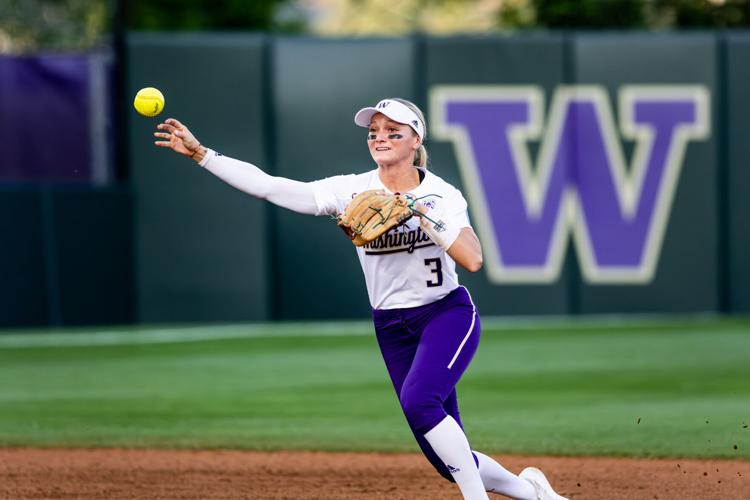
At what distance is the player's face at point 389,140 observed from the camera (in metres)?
5.79

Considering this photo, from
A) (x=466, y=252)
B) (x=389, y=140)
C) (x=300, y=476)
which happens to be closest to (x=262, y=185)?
(x=389, y=140)

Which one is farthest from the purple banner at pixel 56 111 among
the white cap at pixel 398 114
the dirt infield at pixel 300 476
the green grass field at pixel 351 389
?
the white cap at pixel 398 114

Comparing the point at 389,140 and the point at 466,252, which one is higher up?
the point at 389,140

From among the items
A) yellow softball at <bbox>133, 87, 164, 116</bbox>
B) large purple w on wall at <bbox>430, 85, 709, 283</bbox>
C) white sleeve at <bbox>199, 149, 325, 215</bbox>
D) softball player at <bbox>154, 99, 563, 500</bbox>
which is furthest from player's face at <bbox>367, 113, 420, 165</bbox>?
large purple w on wall at <bbox>430, 85, 709, 283</bbox>

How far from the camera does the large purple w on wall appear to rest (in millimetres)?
16609

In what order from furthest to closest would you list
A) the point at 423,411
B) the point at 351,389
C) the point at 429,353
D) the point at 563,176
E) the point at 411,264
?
the point at 563,176
the point at 351,389
the point at 411,264
the point at 429,353
the point at 423,411

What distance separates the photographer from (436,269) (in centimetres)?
577

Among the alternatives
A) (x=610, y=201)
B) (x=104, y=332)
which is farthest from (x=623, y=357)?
(x=104, y=332)

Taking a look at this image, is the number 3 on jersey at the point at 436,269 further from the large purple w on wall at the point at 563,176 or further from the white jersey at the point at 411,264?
the large purple w on wall at the point at 563,176

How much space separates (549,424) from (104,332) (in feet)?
26.0

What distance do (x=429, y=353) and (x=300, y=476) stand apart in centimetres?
254

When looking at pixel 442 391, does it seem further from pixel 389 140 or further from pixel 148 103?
pixel 148 103

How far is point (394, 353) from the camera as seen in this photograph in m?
5.85

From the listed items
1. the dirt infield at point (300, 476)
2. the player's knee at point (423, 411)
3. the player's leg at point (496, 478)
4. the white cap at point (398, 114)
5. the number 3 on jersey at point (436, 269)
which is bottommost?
the dirt infield at point (300, 476)
